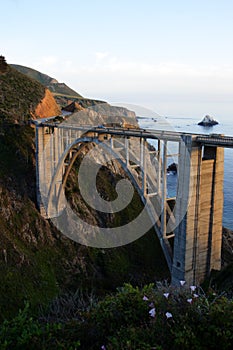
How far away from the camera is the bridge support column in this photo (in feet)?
55.9

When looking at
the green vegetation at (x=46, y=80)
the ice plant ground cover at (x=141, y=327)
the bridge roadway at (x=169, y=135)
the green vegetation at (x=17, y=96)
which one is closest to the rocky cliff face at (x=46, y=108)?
the green vegetation at (x=17, y=96)

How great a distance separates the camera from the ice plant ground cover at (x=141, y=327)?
7.58 metres

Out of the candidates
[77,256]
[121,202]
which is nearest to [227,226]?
[121,202]

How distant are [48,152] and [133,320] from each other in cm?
2883

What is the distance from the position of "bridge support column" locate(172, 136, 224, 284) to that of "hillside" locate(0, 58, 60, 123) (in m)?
33.0

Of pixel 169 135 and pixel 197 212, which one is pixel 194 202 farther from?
pixel 169 135

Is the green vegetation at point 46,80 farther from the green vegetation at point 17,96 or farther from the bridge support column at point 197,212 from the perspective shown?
the bridge support column at point 197,212

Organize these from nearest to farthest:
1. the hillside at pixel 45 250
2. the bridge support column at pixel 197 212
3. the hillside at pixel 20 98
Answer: the bridge support column at pixel 197 212
the hillside at pixel 45 250
the hillside at pixel 20 98

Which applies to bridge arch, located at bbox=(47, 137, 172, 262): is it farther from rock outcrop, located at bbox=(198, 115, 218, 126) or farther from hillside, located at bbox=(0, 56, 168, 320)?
rock outcrop, located at bbox=(198, 115, 218, 126)

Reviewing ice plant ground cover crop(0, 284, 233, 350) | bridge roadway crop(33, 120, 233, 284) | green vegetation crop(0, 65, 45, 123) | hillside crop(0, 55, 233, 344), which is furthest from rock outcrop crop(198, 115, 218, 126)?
ice plant ground cover crop(0, 284, 233, 350)

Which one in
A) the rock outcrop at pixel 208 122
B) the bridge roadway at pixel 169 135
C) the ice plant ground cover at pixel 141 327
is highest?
the rock outcrop at pixel 208 122

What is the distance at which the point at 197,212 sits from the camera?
1761cm

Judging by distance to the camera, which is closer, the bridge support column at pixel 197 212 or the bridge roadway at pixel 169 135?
the bridge roadway at pixel 169 135

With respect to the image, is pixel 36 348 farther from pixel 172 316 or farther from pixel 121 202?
pixel 121 202
